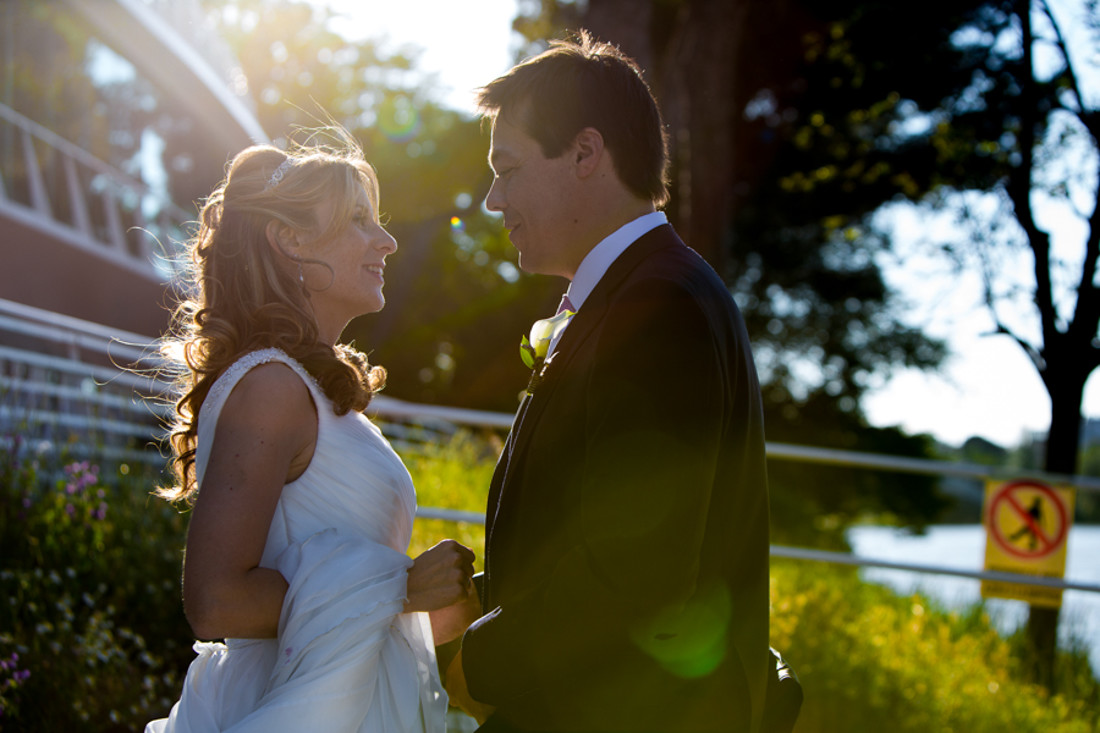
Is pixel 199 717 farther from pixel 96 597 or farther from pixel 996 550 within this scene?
pixel 996 550

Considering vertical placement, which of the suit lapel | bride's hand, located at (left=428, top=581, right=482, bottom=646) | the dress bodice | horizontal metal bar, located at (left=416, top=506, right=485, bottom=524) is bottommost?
horizontal metal bar, located at (left=416, top=506, right=485, bottom=524)

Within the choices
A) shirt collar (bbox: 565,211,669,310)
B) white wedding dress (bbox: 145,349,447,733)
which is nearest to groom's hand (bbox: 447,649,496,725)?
white wedding dress (bbox: 145,349,447,733)

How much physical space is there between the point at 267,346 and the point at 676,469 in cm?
125

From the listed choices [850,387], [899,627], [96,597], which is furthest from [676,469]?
[850,387]

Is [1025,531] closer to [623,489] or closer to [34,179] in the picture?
[623,489]

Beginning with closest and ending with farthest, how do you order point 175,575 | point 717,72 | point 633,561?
point 633,561, point 175,575, point 717,72

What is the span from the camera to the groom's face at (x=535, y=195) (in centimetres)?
232

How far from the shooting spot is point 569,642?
1699 mm

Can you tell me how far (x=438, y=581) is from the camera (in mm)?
2279

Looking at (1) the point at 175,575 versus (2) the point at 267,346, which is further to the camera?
(1) the point at 175,575

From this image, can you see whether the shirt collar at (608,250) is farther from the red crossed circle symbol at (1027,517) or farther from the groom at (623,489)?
the red crossed circle symbol at (1027,517)

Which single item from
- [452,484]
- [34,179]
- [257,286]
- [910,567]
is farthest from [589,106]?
[34,179]

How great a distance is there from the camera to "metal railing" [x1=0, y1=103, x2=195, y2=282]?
577 inches

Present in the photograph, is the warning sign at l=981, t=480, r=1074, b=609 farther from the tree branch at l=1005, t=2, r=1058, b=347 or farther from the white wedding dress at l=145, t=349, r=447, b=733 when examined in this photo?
the white wedding dress at l=145, t=349, r=447, b=733
